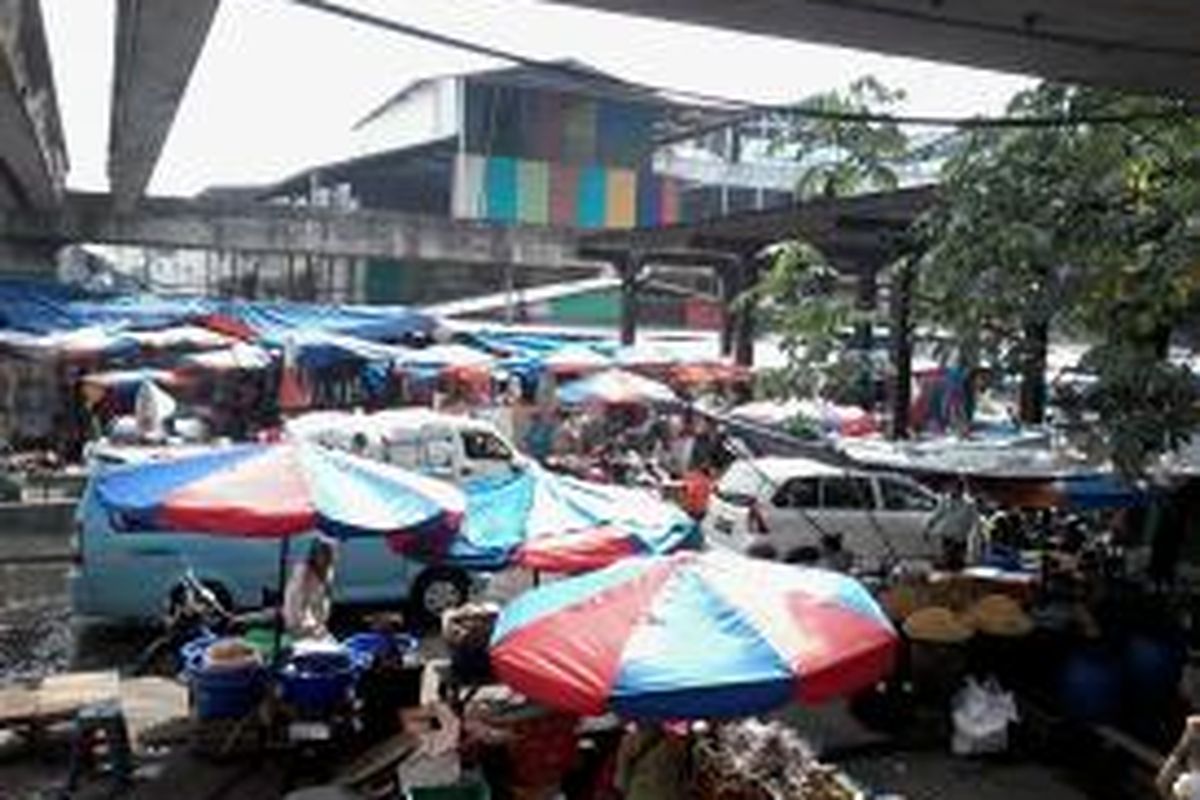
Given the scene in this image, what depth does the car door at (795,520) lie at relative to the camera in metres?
18.7

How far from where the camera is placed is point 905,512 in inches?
774

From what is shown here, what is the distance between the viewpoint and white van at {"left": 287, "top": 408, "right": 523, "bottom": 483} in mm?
19406

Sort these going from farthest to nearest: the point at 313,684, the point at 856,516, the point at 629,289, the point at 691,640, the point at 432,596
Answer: the point at 629,289 < the point at 856,516 < the point at 432,596 < the point at 313,684 < the point at 691,640

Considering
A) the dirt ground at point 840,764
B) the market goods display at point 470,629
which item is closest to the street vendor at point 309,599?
the market goods display at point 470,629

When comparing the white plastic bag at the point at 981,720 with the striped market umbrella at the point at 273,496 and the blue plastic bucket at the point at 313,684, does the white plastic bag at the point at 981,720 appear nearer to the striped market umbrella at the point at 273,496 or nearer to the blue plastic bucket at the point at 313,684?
the striped market umbrella at the point at 273,496

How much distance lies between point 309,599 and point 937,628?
5355 millimetres

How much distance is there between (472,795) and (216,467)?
A: 3.27m

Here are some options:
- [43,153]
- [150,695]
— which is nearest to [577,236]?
[43,153]

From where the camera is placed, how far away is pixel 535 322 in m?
46.8

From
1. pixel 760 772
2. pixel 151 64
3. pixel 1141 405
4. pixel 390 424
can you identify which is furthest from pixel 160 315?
pixel 760 772

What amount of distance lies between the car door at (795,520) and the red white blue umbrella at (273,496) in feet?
26.6

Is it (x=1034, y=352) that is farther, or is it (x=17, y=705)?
(x=1034, y=352)

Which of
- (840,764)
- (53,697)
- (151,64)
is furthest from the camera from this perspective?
(151,64)

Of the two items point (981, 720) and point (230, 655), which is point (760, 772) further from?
point (230, 655)
